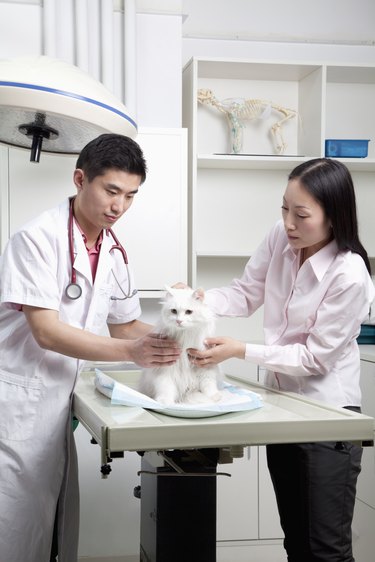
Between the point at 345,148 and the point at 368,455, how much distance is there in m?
1.51

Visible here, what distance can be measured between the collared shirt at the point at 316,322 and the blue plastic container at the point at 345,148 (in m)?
1.68

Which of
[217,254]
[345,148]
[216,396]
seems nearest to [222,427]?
[216,396]

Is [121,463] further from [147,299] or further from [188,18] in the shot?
[188,18]

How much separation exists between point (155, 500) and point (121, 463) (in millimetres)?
1474

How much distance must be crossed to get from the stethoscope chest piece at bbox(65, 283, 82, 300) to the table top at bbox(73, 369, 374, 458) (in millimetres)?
334

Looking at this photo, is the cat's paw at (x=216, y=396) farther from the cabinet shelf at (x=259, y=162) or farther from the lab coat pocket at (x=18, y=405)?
the cabinet shelf at (x=259, y=162)

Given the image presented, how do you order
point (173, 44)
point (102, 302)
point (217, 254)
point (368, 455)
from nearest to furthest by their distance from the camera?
point (102, 302)
point (368, 455)
point (173, 44)
point (217, 254)

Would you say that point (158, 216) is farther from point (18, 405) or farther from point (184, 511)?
point (184, 511)

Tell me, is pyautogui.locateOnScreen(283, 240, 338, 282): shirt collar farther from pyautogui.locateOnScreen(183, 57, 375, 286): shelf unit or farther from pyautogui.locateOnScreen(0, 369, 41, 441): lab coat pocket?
pyautogui.locateOnScreen(183, 57, 375, 286): shelf unit

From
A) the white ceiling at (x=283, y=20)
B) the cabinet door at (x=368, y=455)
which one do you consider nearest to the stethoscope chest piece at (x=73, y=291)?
the cabinet door at (x=368, y=455)

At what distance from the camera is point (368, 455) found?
2.98 meters

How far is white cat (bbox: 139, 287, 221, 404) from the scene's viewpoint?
172 centimetres

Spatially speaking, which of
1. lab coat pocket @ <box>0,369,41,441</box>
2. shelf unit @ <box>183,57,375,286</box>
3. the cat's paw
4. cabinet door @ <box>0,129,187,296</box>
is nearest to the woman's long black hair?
the cat's paw

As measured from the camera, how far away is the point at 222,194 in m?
3.76
